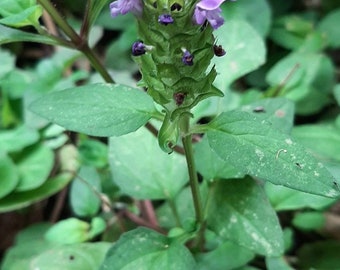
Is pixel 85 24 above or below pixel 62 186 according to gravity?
above

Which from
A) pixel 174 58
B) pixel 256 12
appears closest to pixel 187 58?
pixel 174 58

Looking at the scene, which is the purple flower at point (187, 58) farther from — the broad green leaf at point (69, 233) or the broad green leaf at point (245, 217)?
the broad green leaf at point (69, 233)

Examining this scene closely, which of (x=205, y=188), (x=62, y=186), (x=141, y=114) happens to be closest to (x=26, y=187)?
(x=62, y=186)

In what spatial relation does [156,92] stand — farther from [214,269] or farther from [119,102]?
[214,269]

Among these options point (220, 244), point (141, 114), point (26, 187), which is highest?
point (141, 114)

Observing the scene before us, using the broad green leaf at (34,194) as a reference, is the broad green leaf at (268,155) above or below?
above

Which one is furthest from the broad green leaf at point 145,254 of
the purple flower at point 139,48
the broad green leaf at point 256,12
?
the broad green leaf at point 256,12
